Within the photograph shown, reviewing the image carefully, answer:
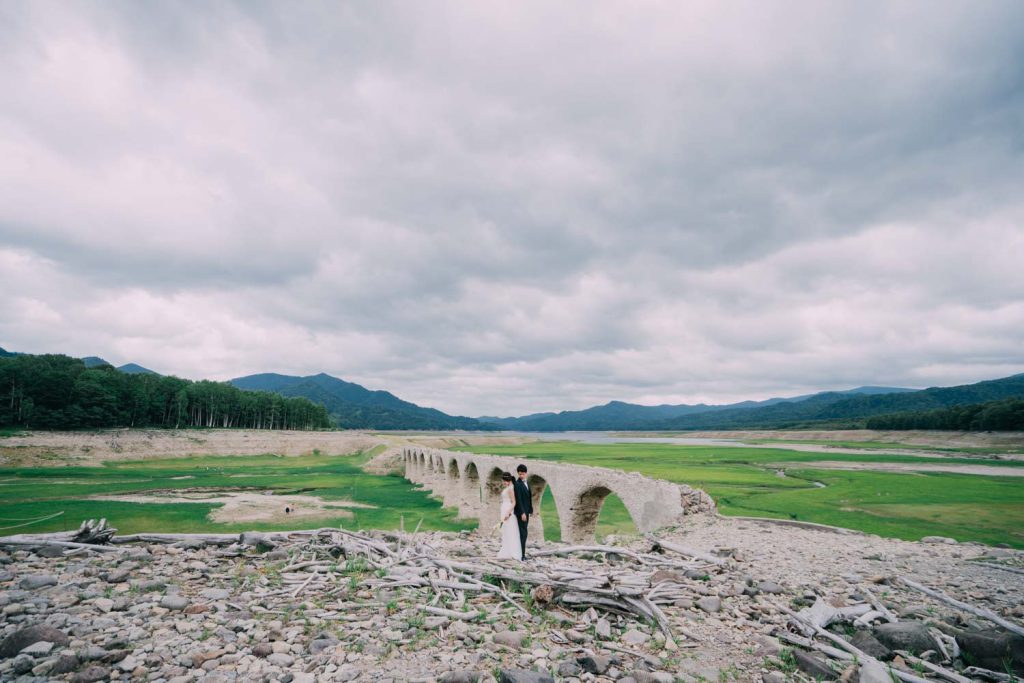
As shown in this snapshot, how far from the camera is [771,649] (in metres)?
5.88

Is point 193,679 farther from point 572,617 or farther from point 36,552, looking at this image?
point 36,552

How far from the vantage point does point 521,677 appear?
15.8 feet

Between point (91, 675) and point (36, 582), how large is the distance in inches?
162

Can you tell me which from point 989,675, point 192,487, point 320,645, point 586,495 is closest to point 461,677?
point 320,645

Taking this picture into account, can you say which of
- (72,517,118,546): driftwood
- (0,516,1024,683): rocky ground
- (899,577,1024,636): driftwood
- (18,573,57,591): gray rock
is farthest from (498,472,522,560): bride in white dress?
(72,517,118,546): driftwood

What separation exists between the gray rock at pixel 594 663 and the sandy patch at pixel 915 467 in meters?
50.7

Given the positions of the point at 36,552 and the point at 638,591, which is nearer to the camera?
the point at 638,591

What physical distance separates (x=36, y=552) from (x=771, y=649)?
1314 centimetres

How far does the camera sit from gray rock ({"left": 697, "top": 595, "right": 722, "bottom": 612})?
7.04 metres

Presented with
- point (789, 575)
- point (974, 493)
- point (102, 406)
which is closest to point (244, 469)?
point (102, 406)

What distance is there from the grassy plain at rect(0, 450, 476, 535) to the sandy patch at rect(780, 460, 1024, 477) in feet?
134

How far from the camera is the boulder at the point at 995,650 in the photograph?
520 cm

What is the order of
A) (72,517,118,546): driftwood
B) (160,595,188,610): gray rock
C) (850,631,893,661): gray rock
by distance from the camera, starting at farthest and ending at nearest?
1. (72,517,118,546): driftwood
2. (160,595,188,610): gray rock
3. (850,631,893,661): gray rock

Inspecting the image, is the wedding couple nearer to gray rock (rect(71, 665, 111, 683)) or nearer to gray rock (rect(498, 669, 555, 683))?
gray rock (rect(498, 669, 555, 683))
